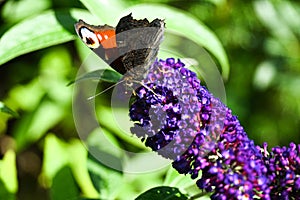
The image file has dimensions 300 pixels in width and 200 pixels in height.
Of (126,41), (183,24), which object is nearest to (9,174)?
(126,41)

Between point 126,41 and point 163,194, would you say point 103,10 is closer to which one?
point 126,41

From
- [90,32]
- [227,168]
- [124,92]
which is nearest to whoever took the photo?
[227,168]

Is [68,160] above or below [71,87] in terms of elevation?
below

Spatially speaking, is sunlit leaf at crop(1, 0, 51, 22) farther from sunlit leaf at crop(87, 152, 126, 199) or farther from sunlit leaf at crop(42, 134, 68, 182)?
sunlit leaf at crop(87, 152, 126, 199)

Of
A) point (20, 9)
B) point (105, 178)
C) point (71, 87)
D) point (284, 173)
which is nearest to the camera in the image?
point (284, 173)

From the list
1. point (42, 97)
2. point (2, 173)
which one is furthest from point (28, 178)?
point (2, 173)

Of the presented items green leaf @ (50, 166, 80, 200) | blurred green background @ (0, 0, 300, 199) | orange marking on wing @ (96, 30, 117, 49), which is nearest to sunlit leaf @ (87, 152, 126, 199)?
blurred green background @ (0, 0, 300, 199)

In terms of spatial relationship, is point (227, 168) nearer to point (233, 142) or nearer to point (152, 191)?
point (233, 142)
